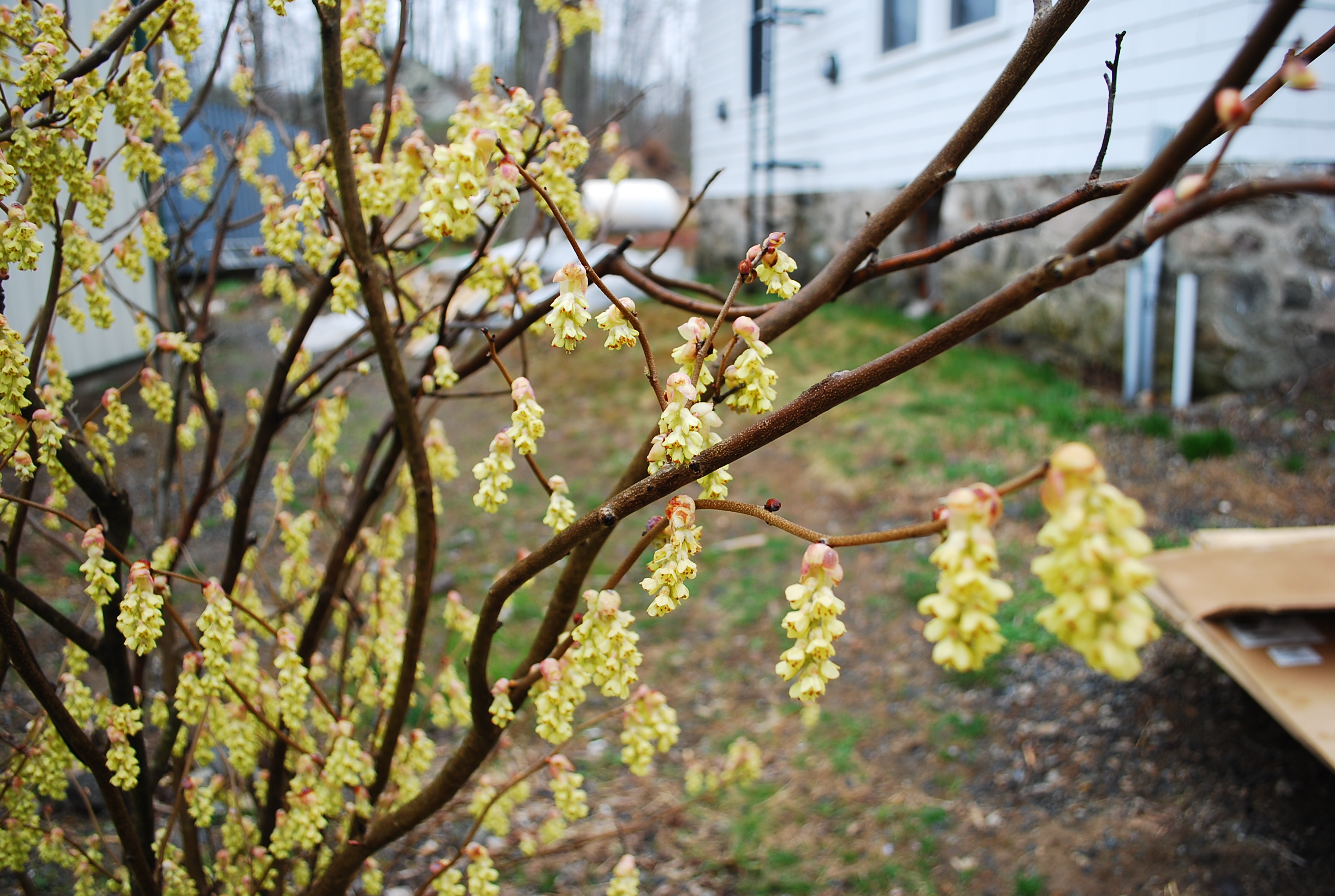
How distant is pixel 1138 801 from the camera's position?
260 cm

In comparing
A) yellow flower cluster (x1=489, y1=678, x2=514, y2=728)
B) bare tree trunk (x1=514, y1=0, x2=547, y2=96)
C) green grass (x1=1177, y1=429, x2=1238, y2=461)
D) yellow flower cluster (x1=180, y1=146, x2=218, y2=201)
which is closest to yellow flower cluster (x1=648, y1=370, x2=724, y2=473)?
yellow flower cluster (x1=489, y1=678, x2=514, y2=728)

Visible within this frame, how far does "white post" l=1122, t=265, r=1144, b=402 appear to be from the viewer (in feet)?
16.6

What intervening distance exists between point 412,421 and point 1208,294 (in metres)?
4.89

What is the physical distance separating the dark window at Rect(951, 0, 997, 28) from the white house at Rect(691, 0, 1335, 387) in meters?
0.01

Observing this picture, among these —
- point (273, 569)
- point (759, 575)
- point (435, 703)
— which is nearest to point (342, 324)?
point (273, 569)

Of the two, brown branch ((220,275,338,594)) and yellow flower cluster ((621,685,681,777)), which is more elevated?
brown branch ((220,275,338,594))

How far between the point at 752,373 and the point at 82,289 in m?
3.94

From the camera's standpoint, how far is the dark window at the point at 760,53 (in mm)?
9062

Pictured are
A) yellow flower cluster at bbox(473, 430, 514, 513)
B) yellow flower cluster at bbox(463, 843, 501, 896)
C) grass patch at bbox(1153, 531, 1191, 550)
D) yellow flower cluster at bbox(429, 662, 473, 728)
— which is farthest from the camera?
grass patch at bbox(1153, 531, 1191, 550)

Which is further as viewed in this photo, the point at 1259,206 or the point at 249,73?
the point at 1259,206

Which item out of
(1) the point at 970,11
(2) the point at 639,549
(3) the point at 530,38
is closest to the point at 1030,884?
(2) the point at 639,549

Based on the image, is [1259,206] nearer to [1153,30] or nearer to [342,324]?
[1153,30]

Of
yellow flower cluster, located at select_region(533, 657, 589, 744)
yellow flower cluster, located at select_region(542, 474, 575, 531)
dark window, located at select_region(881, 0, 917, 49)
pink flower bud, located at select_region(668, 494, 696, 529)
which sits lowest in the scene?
yellow flower cluster, located at select_region(533, 657, 589, 744)

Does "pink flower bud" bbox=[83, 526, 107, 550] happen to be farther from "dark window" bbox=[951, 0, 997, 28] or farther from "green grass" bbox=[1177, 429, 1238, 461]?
"dark window" bbox=[951, 0, 997, 28]
